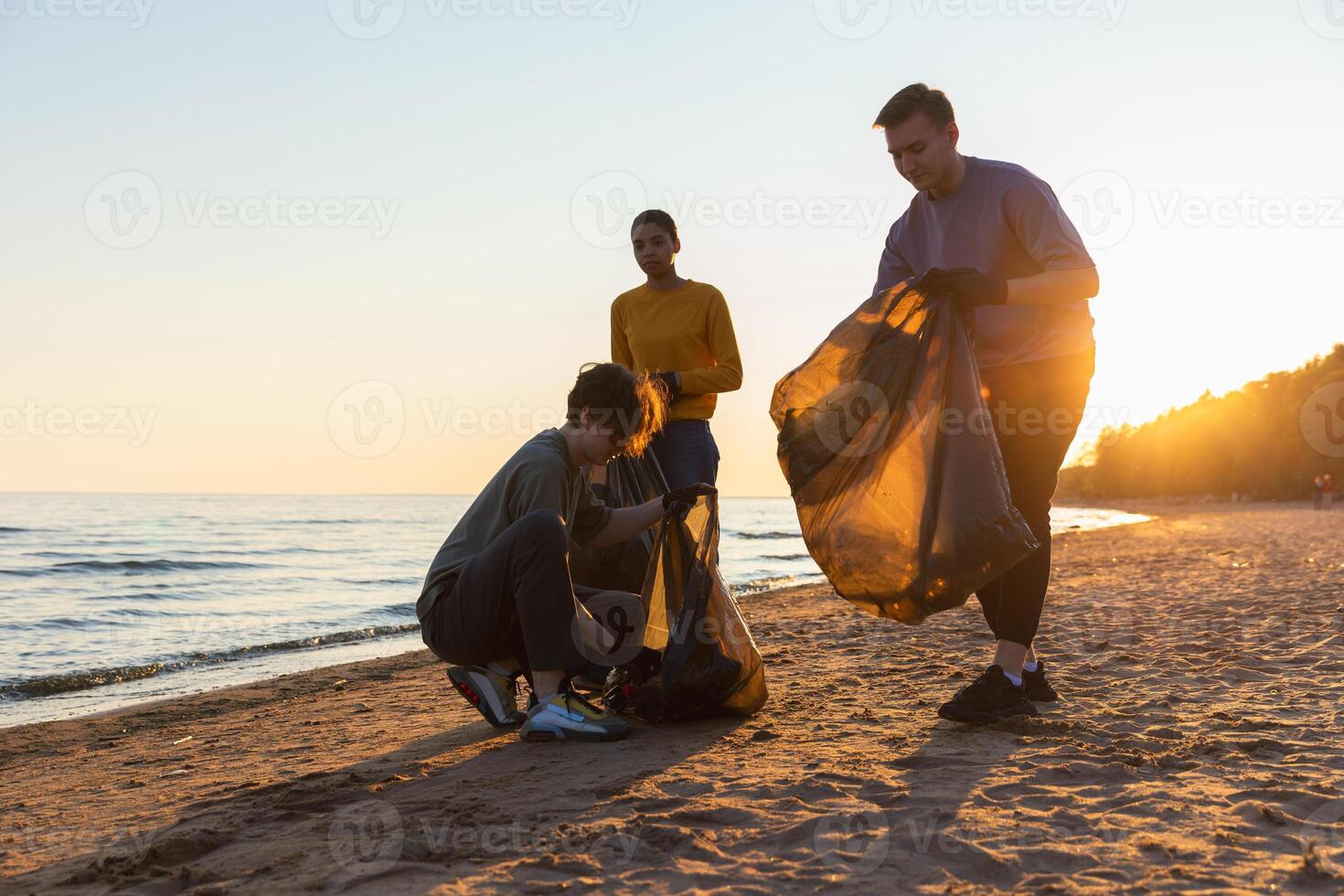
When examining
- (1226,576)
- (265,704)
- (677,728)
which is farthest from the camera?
(1226,576)

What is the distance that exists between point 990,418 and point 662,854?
165 centimetres

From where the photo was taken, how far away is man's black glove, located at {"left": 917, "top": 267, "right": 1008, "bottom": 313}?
9.57 feet

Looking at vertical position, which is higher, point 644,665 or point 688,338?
point 688,338

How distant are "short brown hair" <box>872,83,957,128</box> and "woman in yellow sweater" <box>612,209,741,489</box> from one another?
1178 mm

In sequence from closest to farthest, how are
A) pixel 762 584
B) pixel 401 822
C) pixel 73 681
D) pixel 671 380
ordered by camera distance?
pixel 401 822, pixel 671 380, pixel 73 681, pixel 762 584

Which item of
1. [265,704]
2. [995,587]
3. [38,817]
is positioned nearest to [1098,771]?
[995,587]

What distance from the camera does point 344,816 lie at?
2.37 m

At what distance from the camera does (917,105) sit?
119 inches

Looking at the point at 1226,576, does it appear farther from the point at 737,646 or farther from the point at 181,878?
the point at 181,878

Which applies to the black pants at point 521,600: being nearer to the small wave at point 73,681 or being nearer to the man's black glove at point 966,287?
the man's black glove at point 966,287

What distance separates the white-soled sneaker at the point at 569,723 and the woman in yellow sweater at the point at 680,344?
115cm

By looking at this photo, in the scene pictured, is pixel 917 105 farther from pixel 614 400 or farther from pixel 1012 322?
pixel 614 400

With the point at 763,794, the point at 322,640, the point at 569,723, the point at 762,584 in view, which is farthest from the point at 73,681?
the point at 762,584

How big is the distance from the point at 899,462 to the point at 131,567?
49.5 ft
